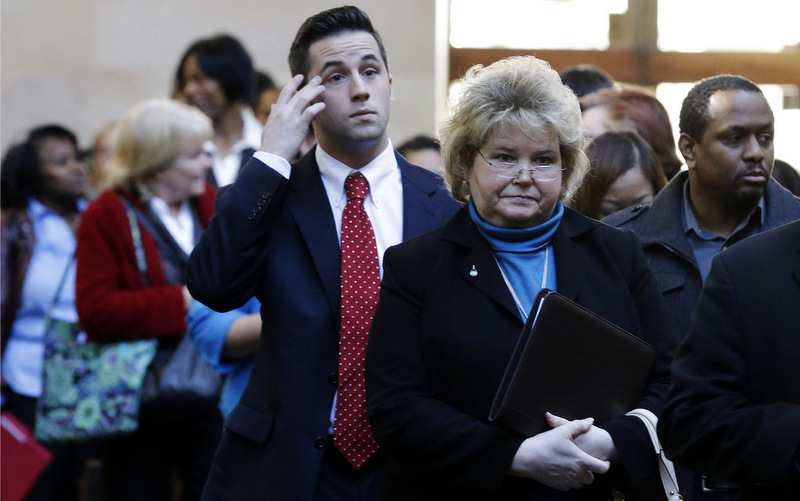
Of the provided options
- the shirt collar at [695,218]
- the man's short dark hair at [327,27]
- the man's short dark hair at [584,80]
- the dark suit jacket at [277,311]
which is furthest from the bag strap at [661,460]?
the man's short dark hair at [584,80]

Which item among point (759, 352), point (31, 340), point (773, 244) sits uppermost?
point (773, 244)

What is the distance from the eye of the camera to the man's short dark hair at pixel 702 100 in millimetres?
4242

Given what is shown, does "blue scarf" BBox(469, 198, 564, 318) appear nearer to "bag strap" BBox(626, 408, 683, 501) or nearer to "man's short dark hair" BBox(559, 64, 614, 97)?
"bag strap" BBox(626, 408, 683, 501)

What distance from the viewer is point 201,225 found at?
18.2 ft

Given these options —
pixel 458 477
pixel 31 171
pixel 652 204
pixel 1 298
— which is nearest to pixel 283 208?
pixel 458 477

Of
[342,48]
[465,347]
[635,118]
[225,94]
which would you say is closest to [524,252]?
[465,347]

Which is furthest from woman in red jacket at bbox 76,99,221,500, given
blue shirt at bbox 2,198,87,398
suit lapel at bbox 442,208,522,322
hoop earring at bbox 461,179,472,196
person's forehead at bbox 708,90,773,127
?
person's forehead at bbox 708,90,773,127

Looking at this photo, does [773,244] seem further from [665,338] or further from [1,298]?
[1,298]

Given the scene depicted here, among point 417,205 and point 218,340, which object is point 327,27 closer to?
point 417,205

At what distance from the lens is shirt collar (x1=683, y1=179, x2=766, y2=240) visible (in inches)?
163

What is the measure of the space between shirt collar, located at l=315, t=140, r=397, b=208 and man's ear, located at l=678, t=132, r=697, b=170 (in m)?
1.11

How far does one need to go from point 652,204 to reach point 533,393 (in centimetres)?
154

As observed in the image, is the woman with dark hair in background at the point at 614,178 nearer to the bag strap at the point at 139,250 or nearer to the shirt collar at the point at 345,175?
the shirt collar at the point at 345,175

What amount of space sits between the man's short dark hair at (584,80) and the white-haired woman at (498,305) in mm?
2688
